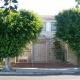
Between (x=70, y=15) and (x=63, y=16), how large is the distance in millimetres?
658

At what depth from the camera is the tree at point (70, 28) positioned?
75.0 feet

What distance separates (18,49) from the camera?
21297 mm

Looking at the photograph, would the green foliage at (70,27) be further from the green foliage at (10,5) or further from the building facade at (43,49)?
the green foliage at (10,5)

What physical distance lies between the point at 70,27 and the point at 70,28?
0.11 m

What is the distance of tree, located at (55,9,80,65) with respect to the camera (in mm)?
22847

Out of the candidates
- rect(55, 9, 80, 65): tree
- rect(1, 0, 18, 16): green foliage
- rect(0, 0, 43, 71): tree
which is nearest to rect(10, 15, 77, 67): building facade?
rect(55, 9, 80, 65): tree

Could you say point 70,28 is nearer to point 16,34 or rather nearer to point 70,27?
point 70,27

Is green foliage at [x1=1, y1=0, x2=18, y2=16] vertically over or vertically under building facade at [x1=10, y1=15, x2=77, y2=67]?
over

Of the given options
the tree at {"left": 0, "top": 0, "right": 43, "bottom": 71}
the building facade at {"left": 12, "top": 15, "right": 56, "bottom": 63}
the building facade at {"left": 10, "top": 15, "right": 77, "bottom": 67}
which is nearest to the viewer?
the tree at {"left": 0, "top": 0, "right": 43, "bottom": 71}

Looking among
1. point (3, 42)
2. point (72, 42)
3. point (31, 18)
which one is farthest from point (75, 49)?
point (3, 42)

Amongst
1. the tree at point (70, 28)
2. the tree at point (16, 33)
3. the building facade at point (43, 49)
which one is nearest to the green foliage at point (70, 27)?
the tree at point (70, 28)

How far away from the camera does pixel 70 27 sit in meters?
23.0

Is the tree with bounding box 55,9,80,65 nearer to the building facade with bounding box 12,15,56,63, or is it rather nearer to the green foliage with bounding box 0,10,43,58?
the green foliage with bounding box 0,10,43,58

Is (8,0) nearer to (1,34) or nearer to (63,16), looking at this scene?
(1,34)
